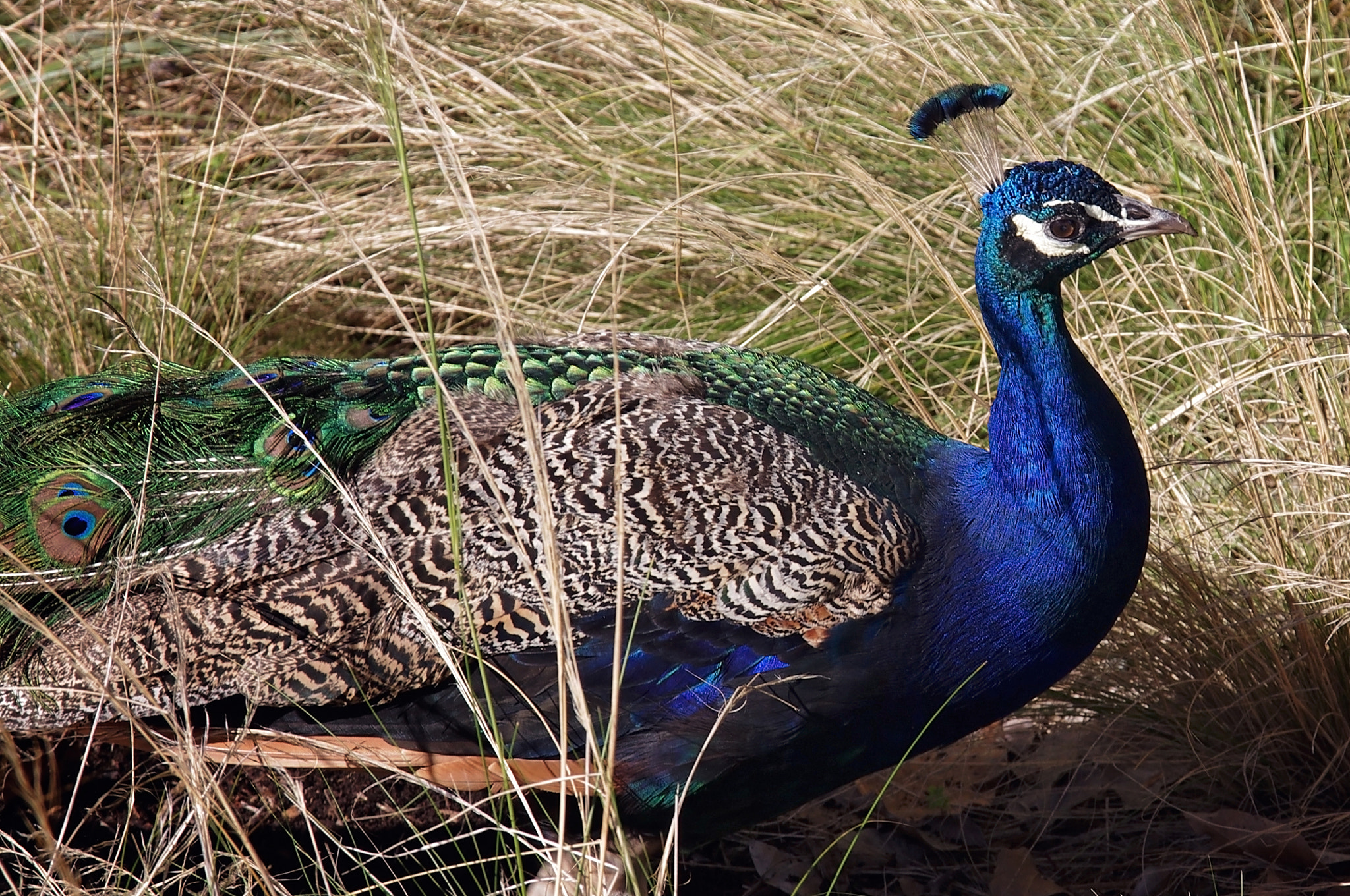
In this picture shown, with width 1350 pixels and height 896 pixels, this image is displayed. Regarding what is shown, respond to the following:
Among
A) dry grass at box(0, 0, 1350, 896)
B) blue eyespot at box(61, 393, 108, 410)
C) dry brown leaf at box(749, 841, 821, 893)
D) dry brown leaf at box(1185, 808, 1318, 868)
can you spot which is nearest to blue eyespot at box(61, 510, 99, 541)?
blue eyespot at box(61, 393, 108, 410)

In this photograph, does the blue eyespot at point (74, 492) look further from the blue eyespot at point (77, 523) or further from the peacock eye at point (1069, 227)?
the peacock eye at point (1069, 227)

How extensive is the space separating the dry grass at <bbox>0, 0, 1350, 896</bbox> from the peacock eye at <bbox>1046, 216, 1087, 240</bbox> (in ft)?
1.35

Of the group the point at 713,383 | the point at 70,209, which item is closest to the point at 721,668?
the point at 713,383

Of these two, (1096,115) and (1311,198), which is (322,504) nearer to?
(1311,198)

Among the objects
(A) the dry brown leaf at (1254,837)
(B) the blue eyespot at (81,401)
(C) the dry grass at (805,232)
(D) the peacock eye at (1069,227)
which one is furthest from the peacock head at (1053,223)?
(B) the blue eyespot at (81,401)

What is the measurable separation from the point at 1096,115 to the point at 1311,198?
32.6 inches

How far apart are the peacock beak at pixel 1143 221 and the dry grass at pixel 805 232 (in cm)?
30

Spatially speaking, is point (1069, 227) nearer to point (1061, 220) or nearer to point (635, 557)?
point (1061, 220)

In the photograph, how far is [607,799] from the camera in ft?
5.64

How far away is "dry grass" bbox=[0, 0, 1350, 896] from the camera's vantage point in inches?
104

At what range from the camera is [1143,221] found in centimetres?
234

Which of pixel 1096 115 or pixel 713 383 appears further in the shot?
pixel 1096 115

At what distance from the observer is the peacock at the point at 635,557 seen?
2242mm

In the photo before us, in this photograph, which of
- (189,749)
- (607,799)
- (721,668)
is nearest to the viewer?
(607,799)
